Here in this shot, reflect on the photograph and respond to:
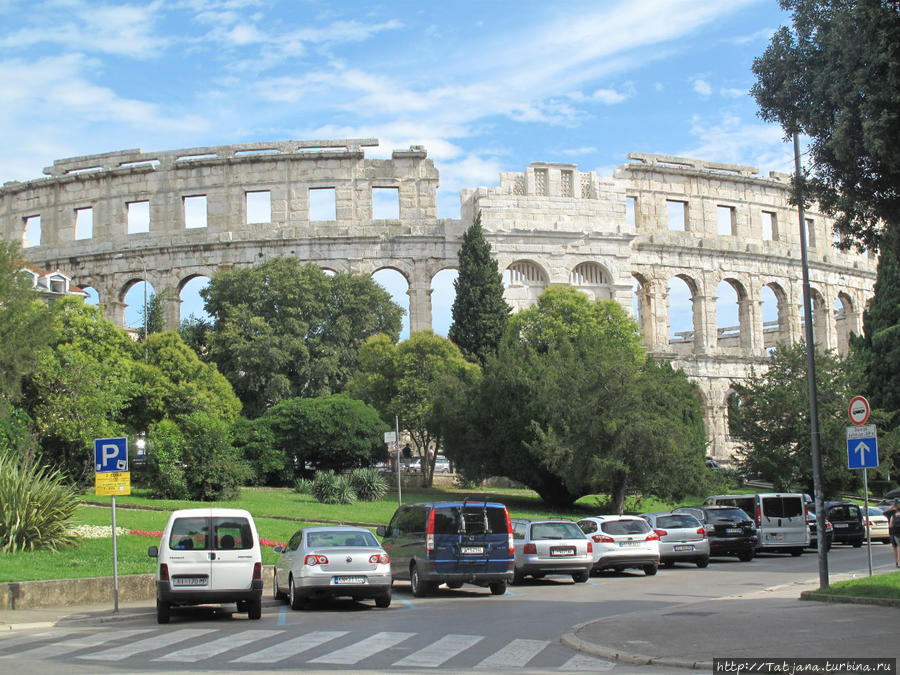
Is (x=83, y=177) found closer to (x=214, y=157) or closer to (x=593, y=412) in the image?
(x=214, y=157)

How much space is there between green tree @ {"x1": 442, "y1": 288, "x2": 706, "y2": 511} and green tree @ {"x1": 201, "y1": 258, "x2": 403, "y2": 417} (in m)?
10.6

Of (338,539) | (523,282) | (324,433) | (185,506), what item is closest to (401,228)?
(523,282)

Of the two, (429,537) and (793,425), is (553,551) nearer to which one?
(429,537)

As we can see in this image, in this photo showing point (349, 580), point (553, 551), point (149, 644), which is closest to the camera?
point (149, 644)

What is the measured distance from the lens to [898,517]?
71.1ft

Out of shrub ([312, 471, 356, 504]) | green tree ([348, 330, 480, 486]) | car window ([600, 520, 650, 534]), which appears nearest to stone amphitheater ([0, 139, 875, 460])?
green tree ([348, 330, 480, 486])

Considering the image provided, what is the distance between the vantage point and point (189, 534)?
50.0ft

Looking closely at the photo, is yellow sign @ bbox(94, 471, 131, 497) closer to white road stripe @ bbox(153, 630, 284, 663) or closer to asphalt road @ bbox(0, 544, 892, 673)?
asphalt road @ bbox(0, 544, 892, 673)

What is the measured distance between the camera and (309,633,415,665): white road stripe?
10.9 meters

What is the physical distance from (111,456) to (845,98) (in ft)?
42.4

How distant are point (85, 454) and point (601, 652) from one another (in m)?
26.2

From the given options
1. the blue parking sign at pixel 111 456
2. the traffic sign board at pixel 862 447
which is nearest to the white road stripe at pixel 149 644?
the blue parking sign at pixel 111 456

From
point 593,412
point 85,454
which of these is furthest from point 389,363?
point 85,454

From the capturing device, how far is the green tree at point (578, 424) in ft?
114
